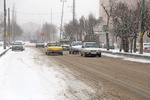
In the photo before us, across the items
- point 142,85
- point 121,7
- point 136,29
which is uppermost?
point 121,7

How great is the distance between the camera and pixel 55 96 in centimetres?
747

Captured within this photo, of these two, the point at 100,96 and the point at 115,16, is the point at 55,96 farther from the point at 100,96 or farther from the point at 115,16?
the point at 115,16

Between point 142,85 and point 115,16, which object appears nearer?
point 142,85

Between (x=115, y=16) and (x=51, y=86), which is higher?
(x=115, y=16)

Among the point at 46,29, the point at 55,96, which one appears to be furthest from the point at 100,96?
the point at 46,29

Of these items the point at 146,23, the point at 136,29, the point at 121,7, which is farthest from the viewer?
the point at 121,7

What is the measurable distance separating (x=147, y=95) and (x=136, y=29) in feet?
77.4

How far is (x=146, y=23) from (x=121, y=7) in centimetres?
569

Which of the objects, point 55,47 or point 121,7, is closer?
point 55,47

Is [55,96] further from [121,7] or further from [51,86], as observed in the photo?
[121,7]

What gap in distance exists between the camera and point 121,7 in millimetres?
32969

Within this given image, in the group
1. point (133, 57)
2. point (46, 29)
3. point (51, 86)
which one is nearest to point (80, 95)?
point (51, 86)

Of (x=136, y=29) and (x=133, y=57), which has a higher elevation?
(x=136, y=29)

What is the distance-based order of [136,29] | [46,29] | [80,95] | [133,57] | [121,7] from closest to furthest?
[80,95] → [133,57] → [136,29] → [121,7] → [46,29]
